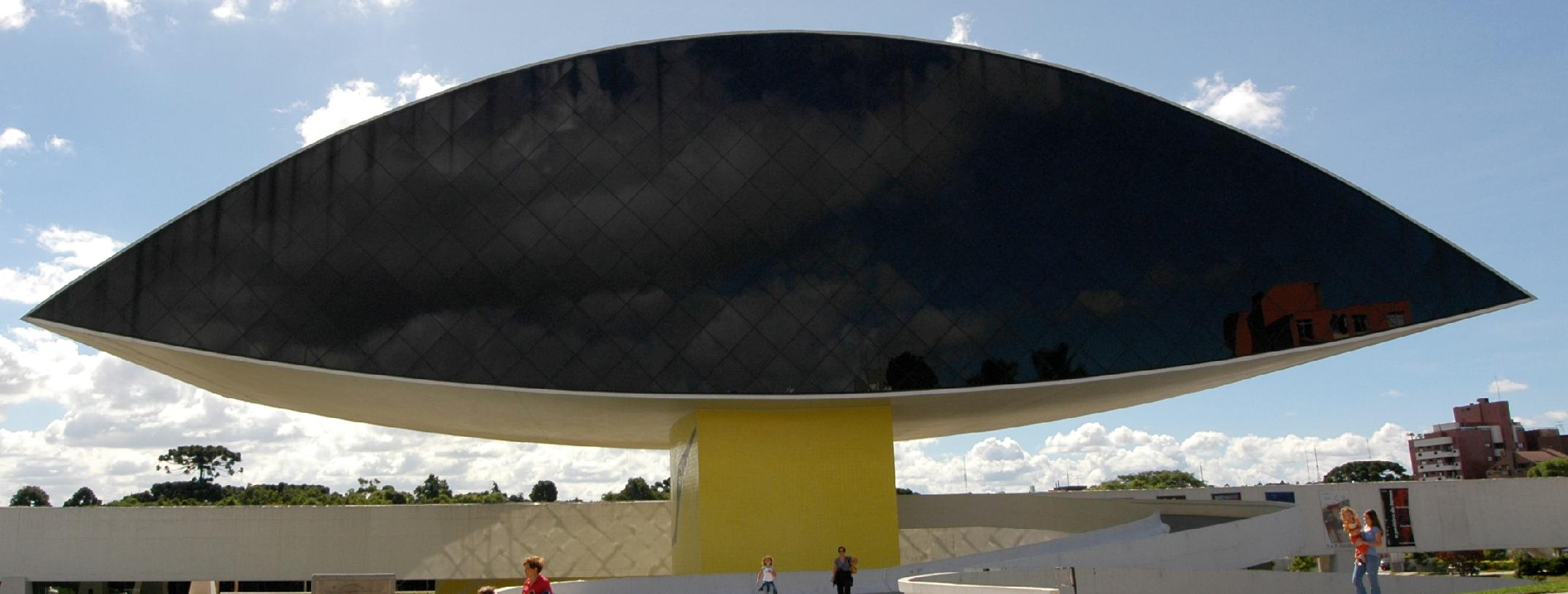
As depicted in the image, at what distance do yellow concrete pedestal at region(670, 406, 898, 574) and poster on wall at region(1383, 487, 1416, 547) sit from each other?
29.8m

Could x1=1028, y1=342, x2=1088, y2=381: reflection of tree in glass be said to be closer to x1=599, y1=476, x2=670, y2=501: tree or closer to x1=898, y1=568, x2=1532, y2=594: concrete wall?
x1=898, y1=568, x2=1532, y2=594: concrete wall

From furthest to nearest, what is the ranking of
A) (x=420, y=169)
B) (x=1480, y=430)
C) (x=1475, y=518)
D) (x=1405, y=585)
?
1. (x=1480, y=430)
2. (x=1475, y=518)
3. (x=420, y=169)
4. (x=1405, y=585)

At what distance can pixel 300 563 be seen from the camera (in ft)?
114

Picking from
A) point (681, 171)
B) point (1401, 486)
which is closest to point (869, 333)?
point (681, 171)

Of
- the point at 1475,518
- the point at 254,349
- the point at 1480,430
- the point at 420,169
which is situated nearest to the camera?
the point at 254,349

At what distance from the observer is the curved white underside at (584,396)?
22078 mm

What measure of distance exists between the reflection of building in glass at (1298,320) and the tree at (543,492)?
72.8 m

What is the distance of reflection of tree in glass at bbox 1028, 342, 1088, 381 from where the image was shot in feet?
74.5

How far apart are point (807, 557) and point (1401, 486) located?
31.7m

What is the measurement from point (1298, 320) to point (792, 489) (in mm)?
11005

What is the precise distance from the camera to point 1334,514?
141 ft

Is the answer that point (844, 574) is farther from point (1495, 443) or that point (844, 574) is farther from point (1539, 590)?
point (1495, 443)

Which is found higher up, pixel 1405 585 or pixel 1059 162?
pixel 1059 162

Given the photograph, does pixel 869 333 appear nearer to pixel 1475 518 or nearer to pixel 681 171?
pixel 681 171
